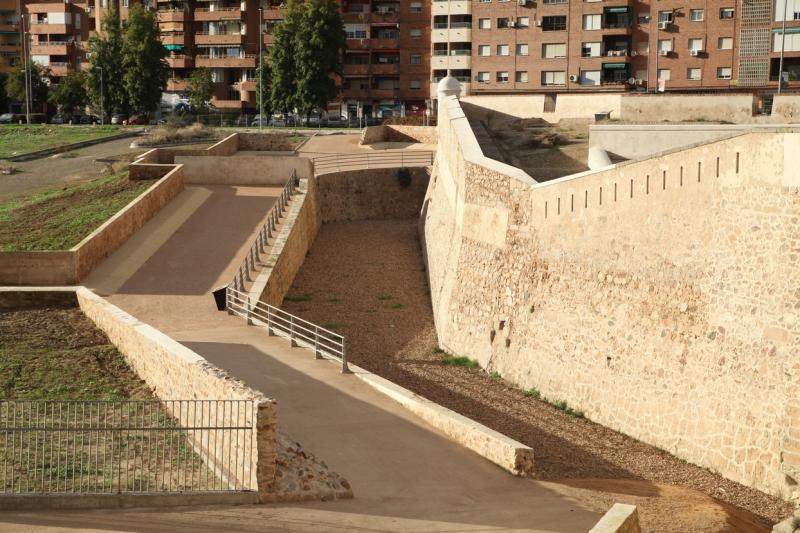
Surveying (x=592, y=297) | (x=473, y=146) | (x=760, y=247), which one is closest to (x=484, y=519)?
(x=760, y=247)

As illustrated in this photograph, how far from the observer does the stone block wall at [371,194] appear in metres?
41.4

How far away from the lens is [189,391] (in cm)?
1741

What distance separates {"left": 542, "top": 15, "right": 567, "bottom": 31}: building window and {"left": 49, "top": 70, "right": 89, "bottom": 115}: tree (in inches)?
1203

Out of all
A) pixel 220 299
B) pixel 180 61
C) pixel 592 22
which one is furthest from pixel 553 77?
pixel 220 299

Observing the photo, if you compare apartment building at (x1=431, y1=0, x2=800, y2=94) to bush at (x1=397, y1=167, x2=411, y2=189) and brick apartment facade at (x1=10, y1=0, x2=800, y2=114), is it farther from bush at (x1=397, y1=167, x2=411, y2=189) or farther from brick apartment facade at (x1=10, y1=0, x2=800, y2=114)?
bush at (x1=397, y1=167, x2=411, y2=189)

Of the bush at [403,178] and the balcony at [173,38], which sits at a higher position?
the balcony at [173,38]

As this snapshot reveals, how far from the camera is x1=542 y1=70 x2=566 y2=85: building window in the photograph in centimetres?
5950

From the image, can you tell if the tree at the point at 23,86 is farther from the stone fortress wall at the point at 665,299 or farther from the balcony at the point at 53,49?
the stone fortress wall at the point at 665,299

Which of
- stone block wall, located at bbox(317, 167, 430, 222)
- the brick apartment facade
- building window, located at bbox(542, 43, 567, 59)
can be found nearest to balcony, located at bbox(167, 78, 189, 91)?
the brick apartment facade

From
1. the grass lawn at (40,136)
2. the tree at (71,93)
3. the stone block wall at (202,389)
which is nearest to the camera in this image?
the stone block wall at (202,389)

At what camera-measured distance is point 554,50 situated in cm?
5953

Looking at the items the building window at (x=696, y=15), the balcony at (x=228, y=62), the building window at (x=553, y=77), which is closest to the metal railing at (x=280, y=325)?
the building window at (x=696, y=15)

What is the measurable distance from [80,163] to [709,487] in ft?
111

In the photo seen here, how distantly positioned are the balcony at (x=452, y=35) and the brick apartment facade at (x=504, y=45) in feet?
0.18
